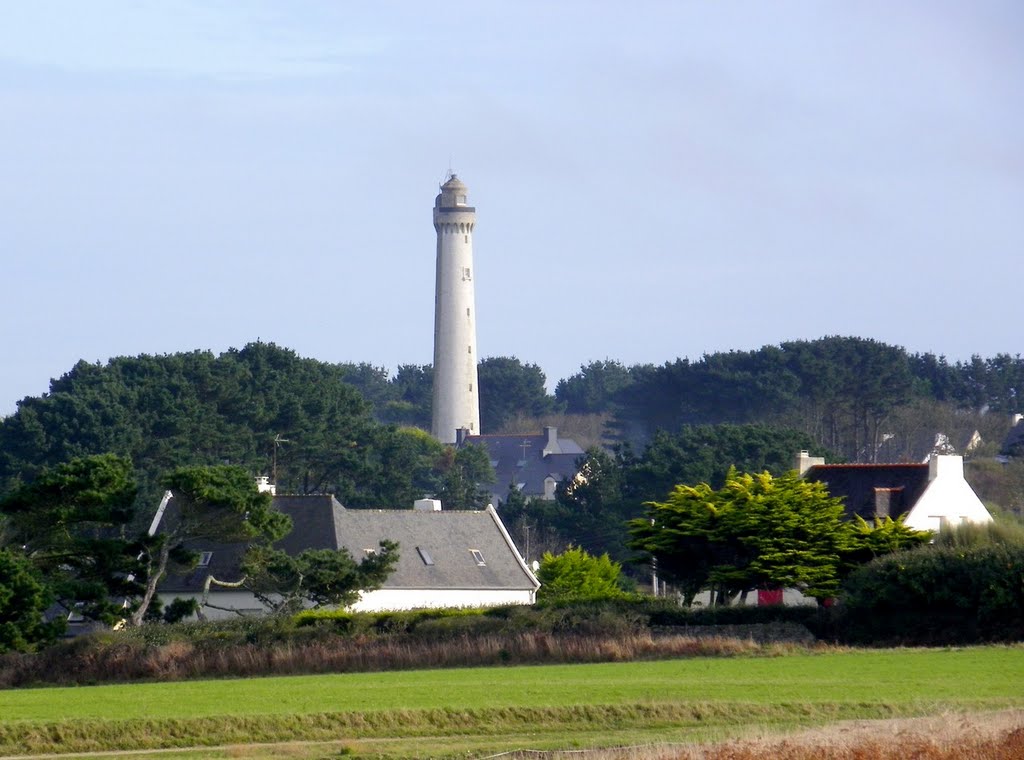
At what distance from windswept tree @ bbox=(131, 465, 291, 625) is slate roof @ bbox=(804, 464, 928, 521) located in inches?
754

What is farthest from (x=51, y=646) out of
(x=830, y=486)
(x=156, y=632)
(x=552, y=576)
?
(x=830, y=486)

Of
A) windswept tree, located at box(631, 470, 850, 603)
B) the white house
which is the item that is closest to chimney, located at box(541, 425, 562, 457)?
the white house

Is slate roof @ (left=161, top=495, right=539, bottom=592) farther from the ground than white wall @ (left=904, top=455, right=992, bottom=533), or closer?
closer

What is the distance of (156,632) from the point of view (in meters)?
36.1

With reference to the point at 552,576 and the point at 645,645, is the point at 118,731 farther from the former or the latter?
the point at 552,576

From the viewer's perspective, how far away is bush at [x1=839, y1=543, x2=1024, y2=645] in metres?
38.0

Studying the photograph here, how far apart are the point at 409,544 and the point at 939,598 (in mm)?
18486

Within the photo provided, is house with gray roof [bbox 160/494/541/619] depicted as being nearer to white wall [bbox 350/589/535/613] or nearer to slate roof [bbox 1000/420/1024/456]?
white wall [bbox 350/589/535/613]

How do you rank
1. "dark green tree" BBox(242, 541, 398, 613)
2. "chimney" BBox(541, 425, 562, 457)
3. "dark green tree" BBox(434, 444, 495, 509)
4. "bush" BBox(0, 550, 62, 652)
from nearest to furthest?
"bush" BBox(0, 550, 62, 652) < "dark green tree" BBox(242, 541, 398, 613) < "dark green tree" BBox(434, 444, 495, 509) < "chimney" BBox(541, 425, 562, 457)

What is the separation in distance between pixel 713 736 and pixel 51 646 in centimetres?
1745

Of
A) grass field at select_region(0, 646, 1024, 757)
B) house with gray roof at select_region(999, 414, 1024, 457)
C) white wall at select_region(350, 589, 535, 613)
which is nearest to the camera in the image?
grass field at select_region(0, 646, 1024, 757)

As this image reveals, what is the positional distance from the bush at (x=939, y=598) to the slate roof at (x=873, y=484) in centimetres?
1140

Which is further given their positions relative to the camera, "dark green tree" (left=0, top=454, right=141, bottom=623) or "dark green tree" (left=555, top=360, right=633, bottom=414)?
"dark green tree" (left=555, top=360, right=633, bottom=414)

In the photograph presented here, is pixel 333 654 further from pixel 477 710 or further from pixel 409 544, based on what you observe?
pixel 409 544
